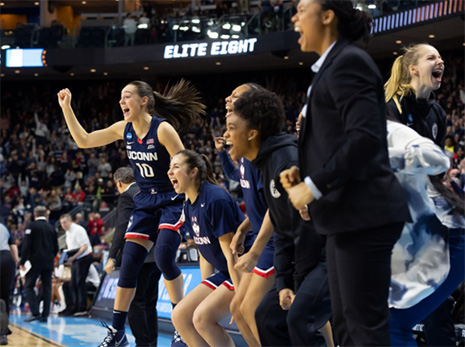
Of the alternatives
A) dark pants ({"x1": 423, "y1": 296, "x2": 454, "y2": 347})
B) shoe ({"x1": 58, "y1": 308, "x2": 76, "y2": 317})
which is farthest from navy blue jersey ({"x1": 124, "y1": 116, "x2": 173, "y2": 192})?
shoe ({"x1": 58, "y1": 308, "x2": 76, "y2": 317})

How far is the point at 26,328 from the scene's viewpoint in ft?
35.7

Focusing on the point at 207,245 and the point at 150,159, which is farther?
the point at 150,159

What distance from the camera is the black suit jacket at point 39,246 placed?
12.5 m

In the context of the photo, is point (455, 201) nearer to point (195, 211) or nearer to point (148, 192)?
point (195, 211)

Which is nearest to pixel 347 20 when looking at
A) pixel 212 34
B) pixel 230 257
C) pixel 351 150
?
pixel 351 150

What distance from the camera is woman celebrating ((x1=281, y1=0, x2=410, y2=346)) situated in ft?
9.30

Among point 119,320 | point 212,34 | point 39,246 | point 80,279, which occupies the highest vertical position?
point 212,34

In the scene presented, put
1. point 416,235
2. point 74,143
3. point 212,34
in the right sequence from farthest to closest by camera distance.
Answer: point 74,143 < point 212,34 < point 416,235

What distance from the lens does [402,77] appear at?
175 inches

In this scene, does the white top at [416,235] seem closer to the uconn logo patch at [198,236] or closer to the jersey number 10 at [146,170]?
the uconn logo patch at [198,236]

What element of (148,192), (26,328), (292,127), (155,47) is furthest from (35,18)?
(148,192)

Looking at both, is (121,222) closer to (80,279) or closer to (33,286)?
(33,286)

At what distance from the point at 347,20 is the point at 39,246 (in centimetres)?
1028

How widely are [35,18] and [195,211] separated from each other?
29.8m
